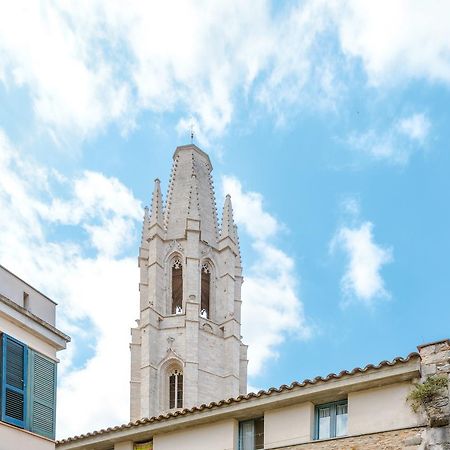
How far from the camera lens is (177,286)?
73.2 meters

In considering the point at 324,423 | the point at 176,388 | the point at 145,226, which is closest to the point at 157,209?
the point at 145,226

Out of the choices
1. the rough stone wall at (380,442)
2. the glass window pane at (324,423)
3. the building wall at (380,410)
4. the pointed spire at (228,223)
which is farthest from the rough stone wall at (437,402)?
the pointed spire at (228,223)

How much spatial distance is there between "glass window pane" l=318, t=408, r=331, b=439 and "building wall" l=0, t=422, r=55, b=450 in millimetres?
6642

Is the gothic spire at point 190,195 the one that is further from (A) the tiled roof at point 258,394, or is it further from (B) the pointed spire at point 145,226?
(A) the tiled roof at point 258,394

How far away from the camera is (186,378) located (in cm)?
6625

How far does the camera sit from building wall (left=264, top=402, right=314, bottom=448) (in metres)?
19.6

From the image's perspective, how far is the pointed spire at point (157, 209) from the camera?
2933 inches

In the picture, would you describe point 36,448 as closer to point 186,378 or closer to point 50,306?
point 50,306

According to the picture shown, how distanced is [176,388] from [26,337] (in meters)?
52.0

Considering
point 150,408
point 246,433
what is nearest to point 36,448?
point 246,433

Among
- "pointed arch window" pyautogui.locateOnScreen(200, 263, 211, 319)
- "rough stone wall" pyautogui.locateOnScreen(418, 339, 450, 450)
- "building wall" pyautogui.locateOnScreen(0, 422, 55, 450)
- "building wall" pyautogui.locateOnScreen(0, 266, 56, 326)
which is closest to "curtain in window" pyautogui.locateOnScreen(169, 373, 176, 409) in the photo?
"pointed arch window" pyautogui.locateOnScreen(200, 263, 211, 319)

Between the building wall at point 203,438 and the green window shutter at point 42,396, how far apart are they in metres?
5.28

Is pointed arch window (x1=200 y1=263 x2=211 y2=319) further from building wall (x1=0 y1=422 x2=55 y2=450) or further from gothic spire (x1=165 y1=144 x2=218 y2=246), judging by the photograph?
building wall (x1=0 y1=422 x2=55 y2=450)

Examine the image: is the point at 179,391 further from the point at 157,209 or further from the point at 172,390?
the point at 157,209
